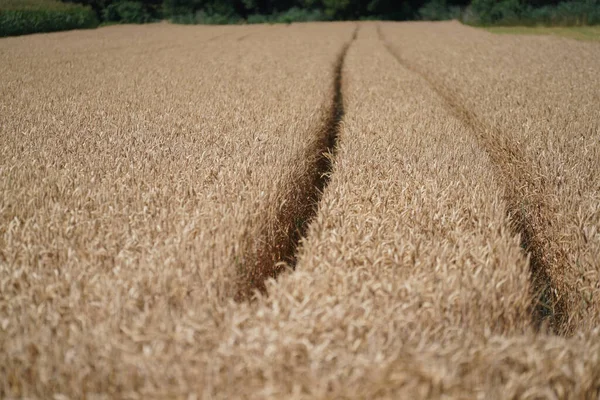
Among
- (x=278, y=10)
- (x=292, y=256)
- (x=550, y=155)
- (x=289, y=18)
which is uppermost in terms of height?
(x=278, y=10)

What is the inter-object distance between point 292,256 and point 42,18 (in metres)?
29.2

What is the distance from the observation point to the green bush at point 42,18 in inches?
941

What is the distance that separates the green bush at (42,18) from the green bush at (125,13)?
11.3 m

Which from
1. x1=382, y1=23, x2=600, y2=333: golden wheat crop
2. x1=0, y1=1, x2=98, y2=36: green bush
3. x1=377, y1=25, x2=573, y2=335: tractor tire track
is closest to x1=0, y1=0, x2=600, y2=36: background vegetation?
x1=0, y1=1, x2=98, y2=36: green bush

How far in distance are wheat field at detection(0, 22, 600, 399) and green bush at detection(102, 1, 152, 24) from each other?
41917 mm

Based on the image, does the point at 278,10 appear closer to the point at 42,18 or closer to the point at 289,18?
the point at 289,18

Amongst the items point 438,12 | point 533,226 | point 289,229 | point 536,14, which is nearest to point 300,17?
point 438,12

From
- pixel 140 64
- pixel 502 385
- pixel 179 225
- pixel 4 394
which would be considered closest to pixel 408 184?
pixel 179 225

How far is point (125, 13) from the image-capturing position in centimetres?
4353

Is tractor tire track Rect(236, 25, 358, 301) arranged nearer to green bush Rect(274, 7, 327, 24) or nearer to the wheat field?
the wheat field

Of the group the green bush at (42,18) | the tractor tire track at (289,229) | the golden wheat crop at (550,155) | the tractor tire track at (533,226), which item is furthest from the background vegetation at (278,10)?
the tractor tire track at (289,229)

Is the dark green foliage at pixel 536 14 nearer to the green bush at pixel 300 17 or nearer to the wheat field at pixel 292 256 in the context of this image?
the green bush at pixel 300 17

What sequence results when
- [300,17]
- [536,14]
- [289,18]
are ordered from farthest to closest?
[300,17]
[289,18]
[536,14]

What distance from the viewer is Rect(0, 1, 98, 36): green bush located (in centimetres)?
2391
